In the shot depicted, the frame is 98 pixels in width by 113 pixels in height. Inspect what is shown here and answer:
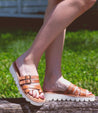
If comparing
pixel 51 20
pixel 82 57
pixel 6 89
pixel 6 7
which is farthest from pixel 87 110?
pixel 6 7

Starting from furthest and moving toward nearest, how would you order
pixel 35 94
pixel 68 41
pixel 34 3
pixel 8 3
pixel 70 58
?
pixel 34 3
pixel 8 3
pixel 68 41
pixel 70 58
pixel 35 94

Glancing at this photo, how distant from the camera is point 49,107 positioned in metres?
2.55

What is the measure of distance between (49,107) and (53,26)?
621mm

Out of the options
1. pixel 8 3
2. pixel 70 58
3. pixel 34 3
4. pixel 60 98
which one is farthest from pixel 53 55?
pixel 34 3

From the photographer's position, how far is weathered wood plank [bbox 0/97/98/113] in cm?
248

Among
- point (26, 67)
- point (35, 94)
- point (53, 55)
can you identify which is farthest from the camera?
point (53, 55)

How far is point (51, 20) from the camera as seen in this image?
97.3 inches

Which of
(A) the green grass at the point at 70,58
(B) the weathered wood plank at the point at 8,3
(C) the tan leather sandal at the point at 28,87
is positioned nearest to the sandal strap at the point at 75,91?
(C) the tan leather sandal at the point at 28,87

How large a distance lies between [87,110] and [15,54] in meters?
3.81

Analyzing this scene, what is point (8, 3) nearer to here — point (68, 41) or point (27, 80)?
point (68, 41)

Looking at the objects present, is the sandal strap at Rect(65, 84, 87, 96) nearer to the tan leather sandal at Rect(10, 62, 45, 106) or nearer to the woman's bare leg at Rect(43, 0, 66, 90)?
the woman's bare leg at Rect(43, 0, 66, 90)

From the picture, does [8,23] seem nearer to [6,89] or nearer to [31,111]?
[6,89]

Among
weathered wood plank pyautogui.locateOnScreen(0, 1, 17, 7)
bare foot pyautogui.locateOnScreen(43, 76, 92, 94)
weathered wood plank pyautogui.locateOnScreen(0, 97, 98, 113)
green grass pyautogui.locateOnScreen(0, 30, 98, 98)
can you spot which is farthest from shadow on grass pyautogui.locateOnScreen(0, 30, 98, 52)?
weathered wood plank pyautogui.locateOnScreen(0, 97, 98, 113)

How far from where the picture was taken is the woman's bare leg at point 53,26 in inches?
96.0
